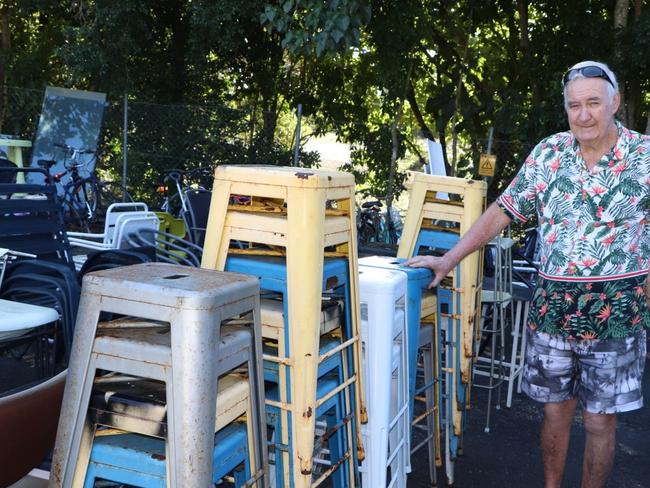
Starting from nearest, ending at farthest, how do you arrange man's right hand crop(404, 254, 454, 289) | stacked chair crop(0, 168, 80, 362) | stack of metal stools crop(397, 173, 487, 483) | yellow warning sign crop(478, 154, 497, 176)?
man's right hand crop(404, 254, 454, 289)
stacked chair crop(0, 168, 80, 362)
stack of metal stools crop(397, 173, 487, 483)
yellow warning sign crop(478, 154, 497, 176)

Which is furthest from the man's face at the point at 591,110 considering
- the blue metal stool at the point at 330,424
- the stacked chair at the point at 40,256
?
the stacked chair at the point at 40,256

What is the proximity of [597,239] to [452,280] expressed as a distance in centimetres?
88

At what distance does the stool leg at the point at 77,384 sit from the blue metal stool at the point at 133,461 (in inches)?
2.3

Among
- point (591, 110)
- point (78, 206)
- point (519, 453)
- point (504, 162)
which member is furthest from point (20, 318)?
point (504, 162)

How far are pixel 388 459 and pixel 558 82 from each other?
839 centimetres

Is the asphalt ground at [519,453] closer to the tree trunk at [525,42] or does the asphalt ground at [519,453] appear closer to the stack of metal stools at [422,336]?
the stack of metal stools at [422,336]

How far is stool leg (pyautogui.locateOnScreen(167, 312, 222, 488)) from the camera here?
1569 millimetres

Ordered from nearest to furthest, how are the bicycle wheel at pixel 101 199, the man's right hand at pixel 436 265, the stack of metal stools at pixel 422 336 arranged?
1. the stack of metal stools at pixel 422 336
2. the man's right hand at pixel 436 265
3. the bicycle wheel at pixel 101 199

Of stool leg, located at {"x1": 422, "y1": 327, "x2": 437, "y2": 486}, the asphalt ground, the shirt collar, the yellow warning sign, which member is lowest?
the asphalt ground

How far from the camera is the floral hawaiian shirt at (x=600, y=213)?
2.59 meters

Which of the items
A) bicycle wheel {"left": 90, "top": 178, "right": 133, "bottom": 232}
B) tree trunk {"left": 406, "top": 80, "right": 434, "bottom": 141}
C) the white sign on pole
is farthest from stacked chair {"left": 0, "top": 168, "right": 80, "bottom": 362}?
tree trunk {"left": 406, "top": 80, "right": 434, "bottom": 141}

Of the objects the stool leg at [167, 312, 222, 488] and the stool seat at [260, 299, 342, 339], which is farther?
the stool seat at [260, 299, 342, 339]

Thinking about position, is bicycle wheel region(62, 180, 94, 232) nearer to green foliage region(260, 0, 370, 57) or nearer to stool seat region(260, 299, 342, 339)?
green foliage region(260, 0, 370, 57)

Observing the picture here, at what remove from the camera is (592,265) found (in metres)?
2.62
